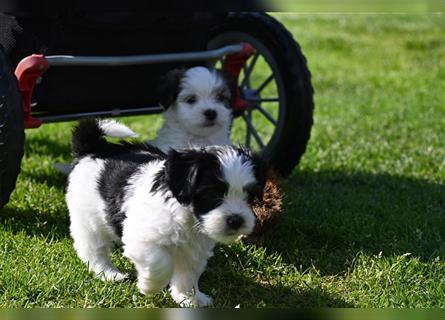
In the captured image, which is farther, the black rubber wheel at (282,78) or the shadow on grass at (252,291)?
the black rubber wheel at (282,78)

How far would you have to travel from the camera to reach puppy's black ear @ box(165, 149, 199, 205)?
3.47 m

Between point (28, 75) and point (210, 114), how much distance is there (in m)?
1.22

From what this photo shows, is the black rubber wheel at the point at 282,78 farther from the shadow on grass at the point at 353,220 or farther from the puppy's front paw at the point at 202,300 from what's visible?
the puppy's front paw at the point at 202,300

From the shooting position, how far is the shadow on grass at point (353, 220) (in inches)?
181

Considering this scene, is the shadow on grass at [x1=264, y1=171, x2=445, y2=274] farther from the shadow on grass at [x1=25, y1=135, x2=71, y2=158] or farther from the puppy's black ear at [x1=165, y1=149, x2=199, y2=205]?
the shadow on grass at [x1=25, y1=135, x2=71, y2=158]

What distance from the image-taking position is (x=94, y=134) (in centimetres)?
418

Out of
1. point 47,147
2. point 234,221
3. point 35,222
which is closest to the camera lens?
point 234,221

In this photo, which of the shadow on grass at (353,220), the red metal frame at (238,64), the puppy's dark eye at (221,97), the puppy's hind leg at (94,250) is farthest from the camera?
the red metal frame at (238,64)

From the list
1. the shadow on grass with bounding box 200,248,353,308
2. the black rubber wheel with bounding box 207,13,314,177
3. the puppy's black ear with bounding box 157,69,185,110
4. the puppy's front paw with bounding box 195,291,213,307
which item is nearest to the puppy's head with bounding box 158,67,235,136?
the puppy's black ear with bounding box 157,69,185,110

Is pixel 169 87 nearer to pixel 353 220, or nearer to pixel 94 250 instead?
pixel 353 220

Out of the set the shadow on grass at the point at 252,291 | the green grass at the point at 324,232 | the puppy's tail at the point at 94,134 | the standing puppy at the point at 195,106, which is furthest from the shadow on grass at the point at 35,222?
the shadow on grass at the point at 252,291

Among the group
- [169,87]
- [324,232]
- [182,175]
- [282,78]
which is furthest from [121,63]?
[182,175]

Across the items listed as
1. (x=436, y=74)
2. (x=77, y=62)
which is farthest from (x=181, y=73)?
(x=436, y=74)

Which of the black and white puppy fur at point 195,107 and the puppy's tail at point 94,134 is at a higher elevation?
the puppy's tail at point 94,134
